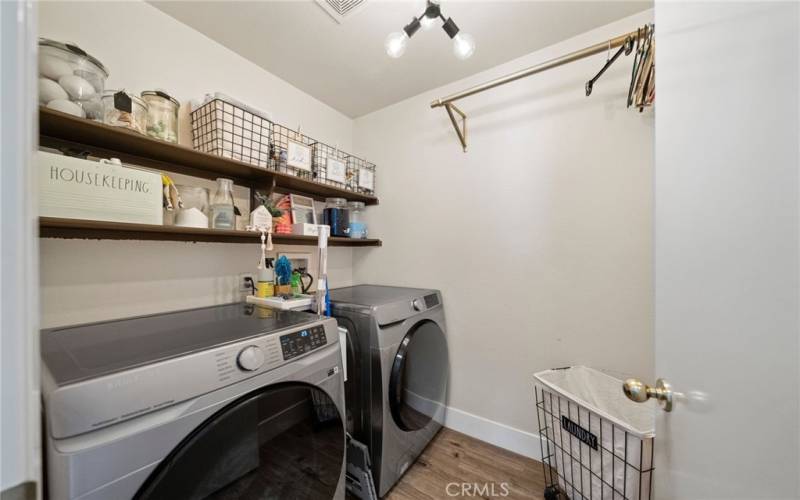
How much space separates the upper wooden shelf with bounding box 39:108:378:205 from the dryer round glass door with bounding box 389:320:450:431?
1118 mm

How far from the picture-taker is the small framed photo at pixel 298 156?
153cm

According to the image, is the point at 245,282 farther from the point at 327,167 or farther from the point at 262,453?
the point at 262,453

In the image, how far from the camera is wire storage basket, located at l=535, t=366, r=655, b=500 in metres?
0.96

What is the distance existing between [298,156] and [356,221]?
2.24 feet

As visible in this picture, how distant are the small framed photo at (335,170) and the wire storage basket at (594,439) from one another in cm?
160

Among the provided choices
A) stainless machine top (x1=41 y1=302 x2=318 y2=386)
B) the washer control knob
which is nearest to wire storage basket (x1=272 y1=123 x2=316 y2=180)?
stainless machine top (x1=41 y1=302 x2=318 y2=386)

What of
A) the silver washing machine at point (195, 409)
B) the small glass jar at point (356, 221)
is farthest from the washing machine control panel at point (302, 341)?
the small glass jar at point (356, 221)

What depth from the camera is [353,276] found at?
90.0 inches

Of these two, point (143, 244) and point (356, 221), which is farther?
point (356, 221)

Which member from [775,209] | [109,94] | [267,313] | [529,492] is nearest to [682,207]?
[775,209]

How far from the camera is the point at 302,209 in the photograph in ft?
5.89

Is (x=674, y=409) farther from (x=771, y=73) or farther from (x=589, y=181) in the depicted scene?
(x=589, y=181)

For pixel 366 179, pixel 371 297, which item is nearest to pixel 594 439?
pixel 371 297

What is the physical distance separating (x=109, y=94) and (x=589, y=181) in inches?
84.2
